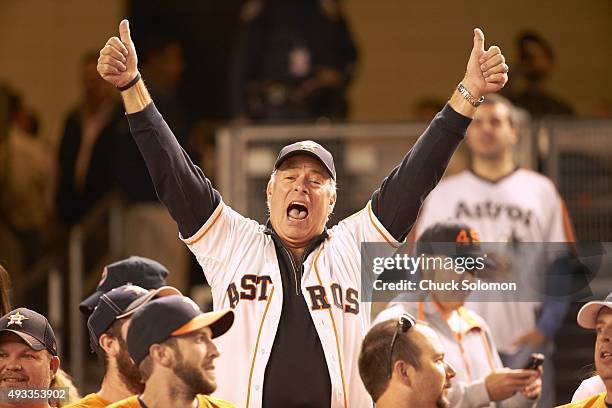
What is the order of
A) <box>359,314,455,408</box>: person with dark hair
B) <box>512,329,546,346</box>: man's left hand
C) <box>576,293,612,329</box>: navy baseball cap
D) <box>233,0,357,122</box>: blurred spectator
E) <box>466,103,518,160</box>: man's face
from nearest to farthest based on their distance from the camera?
<box>359,314,455,408</box>: person with dark hair < <box>576,293,612,329</box>: navy baseball cap < <box>512,329,546,346</box>: man's left hand < <box>466,103,518,160</box>: man's face < <box>233,0,357,122</box>: blurred spectator

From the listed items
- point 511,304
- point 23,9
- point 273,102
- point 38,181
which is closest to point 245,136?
point 273,102

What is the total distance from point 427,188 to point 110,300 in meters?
1.27

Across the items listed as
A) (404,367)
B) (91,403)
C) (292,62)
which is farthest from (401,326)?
(292,62)

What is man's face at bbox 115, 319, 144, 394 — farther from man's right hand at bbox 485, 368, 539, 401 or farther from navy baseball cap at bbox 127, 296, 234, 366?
man's right hand at bbox 485, 368, 539, 401

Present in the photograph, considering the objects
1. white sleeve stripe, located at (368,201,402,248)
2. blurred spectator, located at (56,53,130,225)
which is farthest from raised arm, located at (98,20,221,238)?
blurred spectator, located at (56,53,130,225)

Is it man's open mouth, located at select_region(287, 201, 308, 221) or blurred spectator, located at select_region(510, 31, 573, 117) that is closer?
man's open mouth, located at select_region(287, 201, 308, 221)

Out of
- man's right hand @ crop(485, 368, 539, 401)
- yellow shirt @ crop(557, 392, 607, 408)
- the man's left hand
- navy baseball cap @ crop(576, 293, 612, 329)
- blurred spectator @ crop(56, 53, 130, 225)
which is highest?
blurred spectator @ crop(56, 53, 130, 225)

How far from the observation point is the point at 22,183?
36.4 ft

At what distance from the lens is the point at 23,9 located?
13.3 m

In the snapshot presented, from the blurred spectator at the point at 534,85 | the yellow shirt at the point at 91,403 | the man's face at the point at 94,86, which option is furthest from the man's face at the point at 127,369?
the man's face at the point at 94,86

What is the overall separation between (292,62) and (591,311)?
4783mm

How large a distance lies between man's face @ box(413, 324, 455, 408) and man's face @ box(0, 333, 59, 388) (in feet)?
4.52

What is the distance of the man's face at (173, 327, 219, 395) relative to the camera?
15.5 feet

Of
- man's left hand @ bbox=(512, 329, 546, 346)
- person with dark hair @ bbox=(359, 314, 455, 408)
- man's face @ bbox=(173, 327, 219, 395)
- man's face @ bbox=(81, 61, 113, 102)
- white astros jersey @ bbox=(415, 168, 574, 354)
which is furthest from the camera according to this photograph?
man's face @ bbox=(81, 61, 113, 102)
